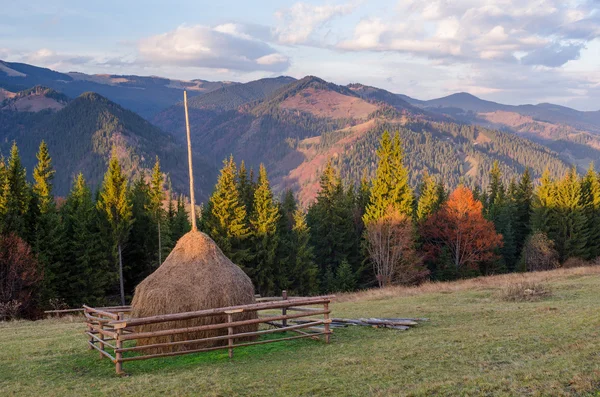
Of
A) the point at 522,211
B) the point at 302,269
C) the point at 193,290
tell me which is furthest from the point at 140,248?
the point at 522,211

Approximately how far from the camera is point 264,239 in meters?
49.2

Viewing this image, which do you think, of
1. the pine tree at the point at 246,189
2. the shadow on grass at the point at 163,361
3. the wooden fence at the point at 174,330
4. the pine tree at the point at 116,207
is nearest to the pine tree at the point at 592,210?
the pine tree at the point at 246,189

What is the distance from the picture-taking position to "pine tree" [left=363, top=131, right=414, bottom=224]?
50000mm

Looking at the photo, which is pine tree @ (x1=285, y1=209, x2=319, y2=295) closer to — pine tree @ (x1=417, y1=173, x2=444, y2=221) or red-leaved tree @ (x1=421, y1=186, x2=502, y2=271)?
red-leaved tree @ (x1=421, y1=186, x2=502, y2=271)

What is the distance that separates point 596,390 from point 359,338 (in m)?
8.63

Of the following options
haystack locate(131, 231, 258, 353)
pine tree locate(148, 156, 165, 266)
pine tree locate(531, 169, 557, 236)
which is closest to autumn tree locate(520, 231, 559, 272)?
pine tree locate(531, 169, 557, 236)

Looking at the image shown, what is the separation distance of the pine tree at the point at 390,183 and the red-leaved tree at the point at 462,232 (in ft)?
→ 32.8

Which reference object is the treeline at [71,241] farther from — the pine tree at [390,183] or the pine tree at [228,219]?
the pine tree at [390,183]

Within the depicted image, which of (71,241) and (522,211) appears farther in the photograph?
(522,211)

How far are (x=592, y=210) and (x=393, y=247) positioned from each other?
34.0 metres

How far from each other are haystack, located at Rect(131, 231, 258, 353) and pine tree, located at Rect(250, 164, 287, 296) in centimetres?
3122

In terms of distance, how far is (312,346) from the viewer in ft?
53.9

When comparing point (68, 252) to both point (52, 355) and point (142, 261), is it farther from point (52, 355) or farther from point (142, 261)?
point (52, 355)

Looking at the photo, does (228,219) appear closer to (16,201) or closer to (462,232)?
(16,201)
